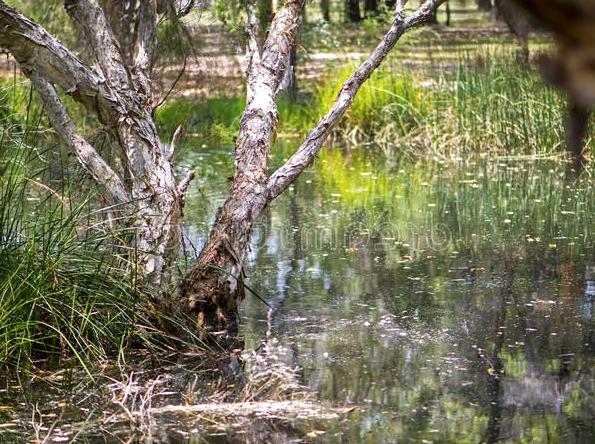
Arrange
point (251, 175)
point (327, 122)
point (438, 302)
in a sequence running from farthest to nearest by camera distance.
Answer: point (438, 302)
point (327, 122)
point (251, 175)

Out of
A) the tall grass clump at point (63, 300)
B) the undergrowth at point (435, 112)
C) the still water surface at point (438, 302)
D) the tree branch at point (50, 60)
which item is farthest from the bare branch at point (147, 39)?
the undergrowth at point (435, 112)

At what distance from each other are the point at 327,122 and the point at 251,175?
2.07 feet

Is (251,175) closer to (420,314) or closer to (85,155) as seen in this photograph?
(85,155)

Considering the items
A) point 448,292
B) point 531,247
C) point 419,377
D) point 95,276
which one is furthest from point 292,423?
point 531,247

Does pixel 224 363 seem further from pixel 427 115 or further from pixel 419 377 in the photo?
pixel 427 115

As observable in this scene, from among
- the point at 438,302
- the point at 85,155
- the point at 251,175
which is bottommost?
the point at 438,302

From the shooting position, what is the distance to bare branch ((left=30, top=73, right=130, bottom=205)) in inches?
229

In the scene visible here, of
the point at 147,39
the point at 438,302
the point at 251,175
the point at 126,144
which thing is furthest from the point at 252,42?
the point at 438,302

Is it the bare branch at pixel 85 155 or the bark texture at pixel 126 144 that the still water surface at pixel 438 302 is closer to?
the bark texture at pixel 126 144

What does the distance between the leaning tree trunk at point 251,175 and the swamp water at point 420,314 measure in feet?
0.94

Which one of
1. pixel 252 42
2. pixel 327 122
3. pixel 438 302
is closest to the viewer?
pixel 327 122

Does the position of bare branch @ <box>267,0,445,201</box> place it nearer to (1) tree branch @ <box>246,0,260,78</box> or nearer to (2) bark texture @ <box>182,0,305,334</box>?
(2) bark texture @ <box>182,0,305,334</box>

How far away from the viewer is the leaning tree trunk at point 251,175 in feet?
19.4

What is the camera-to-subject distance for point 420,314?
6309mm
